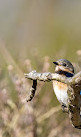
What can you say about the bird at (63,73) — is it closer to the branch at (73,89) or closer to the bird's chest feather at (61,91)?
the bird's chest feather at (61,91)

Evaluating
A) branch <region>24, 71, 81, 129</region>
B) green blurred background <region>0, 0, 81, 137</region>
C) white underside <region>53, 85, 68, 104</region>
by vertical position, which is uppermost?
green blurred background <region>0, 0, 81, 137</region>

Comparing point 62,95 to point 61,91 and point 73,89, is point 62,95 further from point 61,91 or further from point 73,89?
point 73,89

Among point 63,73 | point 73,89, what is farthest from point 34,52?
point 73,89

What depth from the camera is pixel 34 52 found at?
4148 mm

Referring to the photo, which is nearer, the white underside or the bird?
the bird

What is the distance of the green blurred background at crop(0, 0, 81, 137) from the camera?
3891 millimetres

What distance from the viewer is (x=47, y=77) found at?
174cm

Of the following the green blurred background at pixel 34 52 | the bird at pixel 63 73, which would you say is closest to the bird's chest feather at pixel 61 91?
the bird at pixel 63 73

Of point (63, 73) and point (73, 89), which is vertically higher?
point (63, 73)

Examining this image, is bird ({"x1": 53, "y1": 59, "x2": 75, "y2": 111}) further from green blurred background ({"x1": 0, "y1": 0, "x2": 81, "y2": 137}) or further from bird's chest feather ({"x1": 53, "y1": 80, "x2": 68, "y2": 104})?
green blurred background ({"x1": 0, "y1": 0, "x2": 81, "y2": 137})

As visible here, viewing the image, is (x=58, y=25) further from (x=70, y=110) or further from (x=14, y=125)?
(x=70, y=110)

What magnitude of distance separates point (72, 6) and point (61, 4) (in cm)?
49

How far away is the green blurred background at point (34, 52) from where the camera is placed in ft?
12.8

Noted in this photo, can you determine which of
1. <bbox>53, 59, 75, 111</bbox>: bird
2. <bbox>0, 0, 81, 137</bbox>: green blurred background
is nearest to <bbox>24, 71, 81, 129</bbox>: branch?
<bbox>53, 59, 75, 111</bbox>: bird
